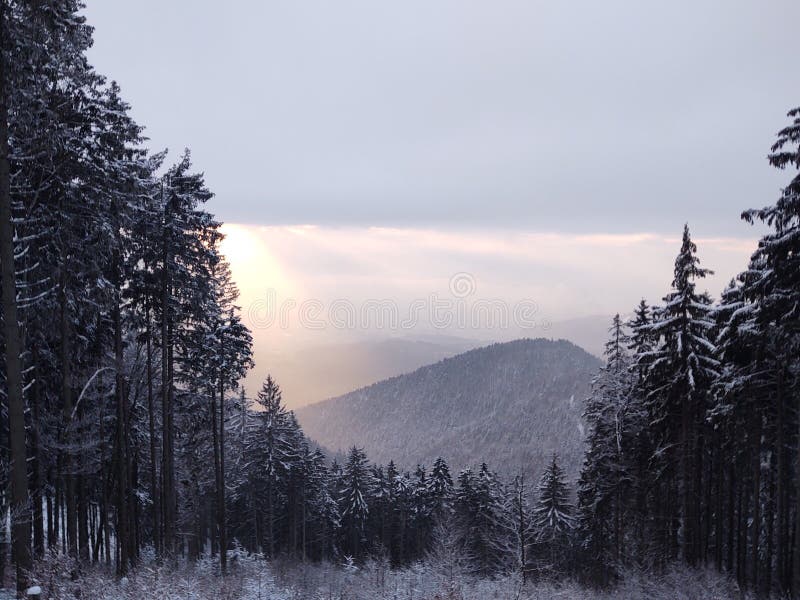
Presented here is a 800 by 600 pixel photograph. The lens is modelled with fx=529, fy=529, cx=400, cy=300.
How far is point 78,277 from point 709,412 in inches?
864

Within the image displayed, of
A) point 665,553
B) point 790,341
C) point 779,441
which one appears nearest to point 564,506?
point 665,553

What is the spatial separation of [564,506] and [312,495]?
25.3 m

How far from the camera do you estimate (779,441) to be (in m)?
18.6

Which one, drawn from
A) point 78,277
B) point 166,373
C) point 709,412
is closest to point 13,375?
point 78,277

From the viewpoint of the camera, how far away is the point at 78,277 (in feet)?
48.2

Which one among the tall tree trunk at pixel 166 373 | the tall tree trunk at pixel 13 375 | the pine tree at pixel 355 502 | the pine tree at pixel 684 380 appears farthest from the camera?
the pine tree at pixel 355 502

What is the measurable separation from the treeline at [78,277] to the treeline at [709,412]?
18.2 metres

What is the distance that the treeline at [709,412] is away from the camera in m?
15.3

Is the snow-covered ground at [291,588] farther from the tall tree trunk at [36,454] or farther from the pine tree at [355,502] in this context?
the pine tree at [355,502]

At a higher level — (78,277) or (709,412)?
(78,277)

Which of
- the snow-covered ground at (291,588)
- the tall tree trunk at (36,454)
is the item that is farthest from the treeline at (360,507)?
the tall tree trunk at (36,454)

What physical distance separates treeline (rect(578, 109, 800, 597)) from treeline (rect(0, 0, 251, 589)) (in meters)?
18.2

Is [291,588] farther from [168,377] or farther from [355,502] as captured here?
[355,502]

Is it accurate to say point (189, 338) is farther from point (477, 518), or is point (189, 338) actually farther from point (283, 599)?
point (477, 518)
